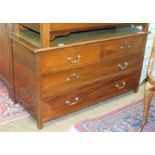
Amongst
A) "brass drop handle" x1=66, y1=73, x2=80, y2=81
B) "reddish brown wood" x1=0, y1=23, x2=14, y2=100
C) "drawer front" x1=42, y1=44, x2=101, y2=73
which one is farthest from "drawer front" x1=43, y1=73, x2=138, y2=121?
"reddish brown wood" x1=0, y1=23, x2=14, y2=100

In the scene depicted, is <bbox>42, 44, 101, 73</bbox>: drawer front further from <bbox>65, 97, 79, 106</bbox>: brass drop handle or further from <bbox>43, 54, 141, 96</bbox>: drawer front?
<bbox>65, 97, 79, 106</bbox>: brass drop handle

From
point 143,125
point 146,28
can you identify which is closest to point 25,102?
point 143,125

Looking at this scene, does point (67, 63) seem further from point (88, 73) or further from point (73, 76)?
point (88, 73)

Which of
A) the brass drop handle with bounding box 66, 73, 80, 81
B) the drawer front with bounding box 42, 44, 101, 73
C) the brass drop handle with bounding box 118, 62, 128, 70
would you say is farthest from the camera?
the brass drop handle with bounding box 118, 62, 128, 70

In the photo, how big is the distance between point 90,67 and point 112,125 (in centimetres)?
49

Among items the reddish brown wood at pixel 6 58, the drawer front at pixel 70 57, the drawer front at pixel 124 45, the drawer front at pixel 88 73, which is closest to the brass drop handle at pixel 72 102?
the drawer front at pixel 88 73

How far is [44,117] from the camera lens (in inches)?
72.2

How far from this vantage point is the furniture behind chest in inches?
65.9

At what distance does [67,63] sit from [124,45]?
59 centimetres

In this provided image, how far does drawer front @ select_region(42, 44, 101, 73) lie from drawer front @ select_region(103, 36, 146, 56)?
0.09 meters

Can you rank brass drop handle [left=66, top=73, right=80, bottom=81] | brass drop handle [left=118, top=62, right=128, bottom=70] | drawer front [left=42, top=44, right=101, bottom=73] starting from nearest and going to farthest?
drawer front [left=42, top=44, right=101, bottom=73]
brass drop handle [left=66, top=73, right=80, bottom=81]
brass drop handle [left=118, top=62, right=128, bottom=70]

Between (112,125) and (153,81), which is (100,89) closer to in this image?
(112,125)

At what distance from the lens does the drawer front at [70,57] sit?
1662 mm

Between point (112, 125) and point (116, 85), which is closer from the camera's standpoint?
point (112, 125)
